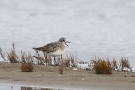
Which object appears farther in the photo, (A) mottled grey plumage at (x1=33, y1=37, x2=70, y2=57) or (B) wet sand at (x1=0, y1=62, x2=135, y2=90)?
(A) mottled grey plumage at (x1=33, y1=37, x2=70, y2=57)

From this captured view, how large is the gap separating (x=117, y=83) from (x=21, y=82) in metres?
2.27

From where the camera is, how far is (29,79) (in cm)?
1151

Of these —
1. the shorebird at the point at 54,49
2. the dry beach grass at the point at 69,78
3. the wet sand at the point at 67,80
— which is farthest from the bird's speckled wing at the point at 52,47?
the wet sand at the point at 67,80

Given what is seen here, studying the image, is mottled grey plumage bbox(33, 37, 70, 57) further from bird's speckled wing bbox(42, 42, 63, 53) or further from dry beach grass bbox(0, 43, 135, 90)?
dry beach grass bbox(0, 43, 135, 90)

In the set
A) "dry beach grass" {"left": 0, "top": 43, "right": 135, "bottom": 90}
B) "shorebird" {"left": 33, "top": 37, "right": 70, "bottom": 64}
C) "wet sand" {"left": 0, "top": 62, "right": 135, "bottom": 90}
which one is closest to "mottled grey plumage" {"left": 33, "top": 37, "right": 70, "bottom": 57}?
"shorebird" {"left": 33, "top": 37, "right": 70, "bottom": 64}

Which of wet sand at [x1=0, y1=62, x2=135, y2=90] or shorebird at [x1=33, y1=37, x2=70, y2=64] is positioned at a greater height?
shorebird at [x1=33, y1=37, x2=70, y2=64]

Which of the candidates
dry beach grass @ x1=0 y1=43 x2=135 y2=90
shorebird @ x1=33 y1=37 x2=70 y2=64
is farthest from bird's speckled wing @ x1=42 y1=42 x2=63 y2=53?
dry beach grass @ x1=0 y1=43 x2=135 y2=90

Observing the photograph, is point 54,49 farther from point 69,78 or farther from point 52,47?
point 69,78

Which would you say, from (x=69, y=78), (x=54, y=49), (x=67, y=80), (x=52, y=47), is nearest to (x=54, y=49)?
(x=54, y=49)

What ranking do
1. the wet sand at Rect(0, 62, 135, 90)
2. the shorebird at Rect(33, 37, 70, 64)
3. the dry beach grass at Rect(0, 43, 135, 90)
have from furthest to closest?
the shorebird at Rect(33, 37, 70, 64), the dry beach grass at Rect(0, 43, 135, 90), the wet sand at Rect(0, 62, 135, 90)

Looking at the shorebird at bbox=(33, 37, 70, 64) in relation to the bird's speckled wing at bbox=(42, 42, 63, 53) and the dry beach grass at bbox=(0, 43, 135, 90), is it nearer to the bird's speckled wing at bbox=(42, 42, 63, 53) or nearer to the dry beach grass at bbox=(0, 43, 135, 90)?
the bird's speckled wing at bbox=(42, 42, 63, 53)

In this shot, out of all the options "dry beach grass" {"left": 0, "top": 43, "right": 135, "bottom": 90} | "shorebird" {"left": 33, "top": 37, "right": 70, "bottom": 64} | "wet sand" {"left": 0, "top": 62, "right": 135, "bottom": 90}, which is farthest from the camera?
"shorebird" {"left": 33, "top": 37, "right": 70, "bottom": 64}

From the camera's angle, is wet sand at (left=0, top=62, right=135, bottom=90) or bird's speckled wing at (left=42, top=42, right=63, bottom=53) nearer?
wet sand at (left=0, top=62, right=135, bottom=90)

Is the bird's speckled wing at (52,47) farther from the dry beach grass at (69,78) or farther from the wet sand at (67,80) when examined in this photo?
the wet sand at (67,80)
